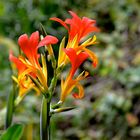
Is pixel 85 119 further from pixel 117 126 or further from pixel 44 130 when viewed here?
pixel 44 130

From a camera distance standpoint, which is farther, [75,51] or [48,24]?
[48,24]

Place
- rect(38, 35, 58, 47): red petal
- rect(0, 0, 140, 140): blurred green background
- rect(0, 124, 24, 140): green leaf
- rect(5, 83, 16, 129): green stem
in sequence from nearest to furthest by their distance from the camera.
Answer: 1. rect(38, 35, 58, 47): red petal
2. rect(0, 124, 24, 140): green leaf
3. rect(5, 83, 16, 129): green stem
4. rect(0, 0, 140, 140): blurred green background

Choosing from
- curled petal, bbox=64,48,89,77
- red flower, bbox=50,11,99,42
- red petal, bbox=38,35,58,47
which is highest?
red flower, bbox=50,11,99,42

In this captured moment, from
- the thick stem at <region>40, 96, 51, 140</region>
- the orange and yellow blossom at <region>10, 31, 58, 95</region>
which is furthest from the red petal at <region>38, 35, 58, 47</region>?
the thick stem at <region>40, 96, 51, 140</region>

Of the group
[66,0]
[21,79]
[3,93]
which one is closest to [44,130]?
[21,79]

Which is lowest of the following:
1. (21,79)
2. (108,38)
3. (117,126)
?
(117,126)

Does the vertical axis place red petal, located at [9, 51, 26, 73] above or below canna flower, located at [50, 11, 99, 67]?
below

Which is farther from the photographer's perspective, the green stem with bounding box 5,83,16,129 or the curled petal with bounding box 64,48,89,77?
the green stem with bounding box 5,83,16,129

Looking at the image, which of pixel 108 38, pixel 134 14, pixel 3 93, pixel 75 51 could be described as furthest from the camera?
pixel 134 14

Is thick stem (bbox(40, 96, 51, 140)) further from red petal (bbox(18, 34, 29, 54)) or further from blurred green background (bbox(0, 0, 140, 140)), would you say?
blurred green background (bbox(0, 0, 140, 140))
